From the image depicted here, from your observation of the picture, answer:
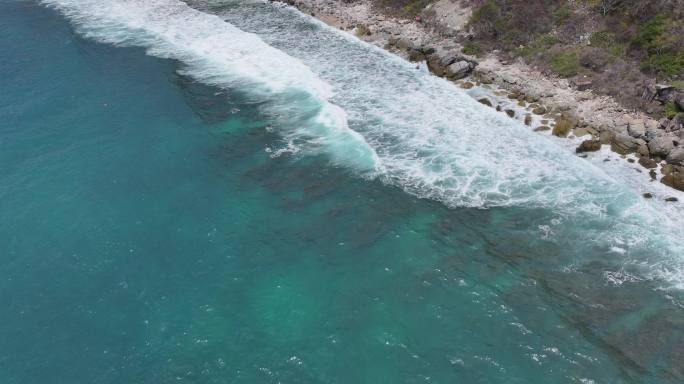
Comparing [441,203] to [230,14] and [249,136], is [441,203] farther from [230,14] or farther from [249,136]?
[230,14]

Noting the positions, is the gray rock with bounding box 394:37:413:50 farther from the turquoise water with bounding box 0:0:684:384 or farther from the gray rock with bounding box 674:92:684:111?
the gray rock with bounding box 674:92:684:111

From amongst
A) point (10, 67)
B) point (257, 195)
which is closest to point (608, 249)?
point (257, 195)

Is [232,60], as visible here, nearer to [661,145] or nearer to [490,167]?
[490,167]

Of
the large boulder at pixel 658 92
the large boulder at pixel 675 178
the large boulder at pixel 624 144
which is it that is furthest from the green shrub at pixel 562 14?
the large boulder at pixel 675 178

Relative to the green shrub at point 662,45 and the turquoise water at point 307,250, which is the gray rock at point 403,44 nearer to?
the turquoise water at point 307,250

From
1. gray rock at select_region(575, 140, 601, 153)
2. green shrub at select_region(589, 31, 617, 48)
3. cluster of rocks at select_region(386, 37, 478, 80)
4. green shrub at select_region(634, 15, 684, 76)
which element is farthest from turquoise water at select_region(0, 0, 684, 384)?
green shrub at select_region(589, 31, 617, 48)
